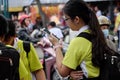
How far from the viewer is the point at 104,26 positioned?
292 inches

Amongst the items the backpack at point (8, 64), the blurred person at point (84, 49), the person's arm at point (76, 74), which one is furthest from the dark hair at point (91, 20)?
the backpack at point (8, 64)

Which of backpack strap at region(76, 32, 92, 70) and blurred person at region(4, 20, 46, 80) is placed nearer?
backpack strap at region(76, 32, 92, 70)

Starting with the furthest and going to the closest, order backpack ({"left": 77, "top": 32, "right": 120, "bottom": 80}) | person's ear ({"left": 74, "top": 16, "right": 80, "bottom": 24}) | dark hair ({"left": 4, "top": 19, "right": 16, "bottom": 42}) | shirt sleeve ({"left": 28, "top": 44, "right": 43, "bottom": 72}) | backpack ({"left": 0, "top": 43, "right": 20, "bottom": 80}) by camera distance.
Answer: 1. shirt sleeve ({"left": 28, "top": 44, "right": 43, "bottom": 72})
2. dark hair ({"left": 4, "top": 19, "right": 16, "bottom": 42})
3. person's ear ({"left": 74, "top": 16, "right": 80, "bottom": 24})
4. backpack ({"left": 77, "top": 32, "right": 120, "bottom": 80})
5. backpack ({"left": 0, "top": 43, "right": 20, "bottom": 80})

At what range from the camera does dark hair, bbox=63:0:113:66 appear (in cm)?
395

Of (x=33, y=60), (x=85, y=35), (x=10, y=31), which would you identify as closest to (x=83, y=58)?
(x=85, y=35)

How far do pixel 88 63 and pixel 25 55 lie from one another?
37.4 inches

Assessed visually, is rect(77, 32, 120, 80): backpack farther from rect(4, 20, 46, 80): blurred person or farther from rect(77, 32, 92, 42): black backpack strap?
rect(4, 20, 46, 80): blurred person

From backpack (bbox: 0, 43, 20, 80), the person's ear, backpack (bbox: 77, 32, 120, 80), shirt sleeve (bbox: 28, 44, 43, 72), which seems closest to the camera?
backpack (bbox: 0, 43, 20, 80)

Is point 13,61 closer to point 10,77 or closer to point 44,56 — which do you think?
point 10,77

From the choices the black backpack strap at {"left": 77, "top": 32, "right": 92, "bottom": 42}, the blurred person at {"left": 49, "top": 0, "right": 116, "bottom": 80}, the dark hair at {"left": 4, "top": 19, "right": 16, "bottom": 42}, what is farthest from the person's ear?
the dark hair at {"left": 4, "top": 19, "right": 16, "bottom": 42}

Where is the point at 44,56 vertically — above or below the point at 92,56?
below

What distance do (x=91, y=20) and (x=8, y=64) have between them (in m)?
0.94

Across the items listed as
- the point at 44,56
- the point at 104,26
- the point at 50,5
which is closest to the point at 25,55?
the point at 104,26

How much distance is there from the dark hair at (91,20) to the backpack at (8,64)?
2.40 feet
